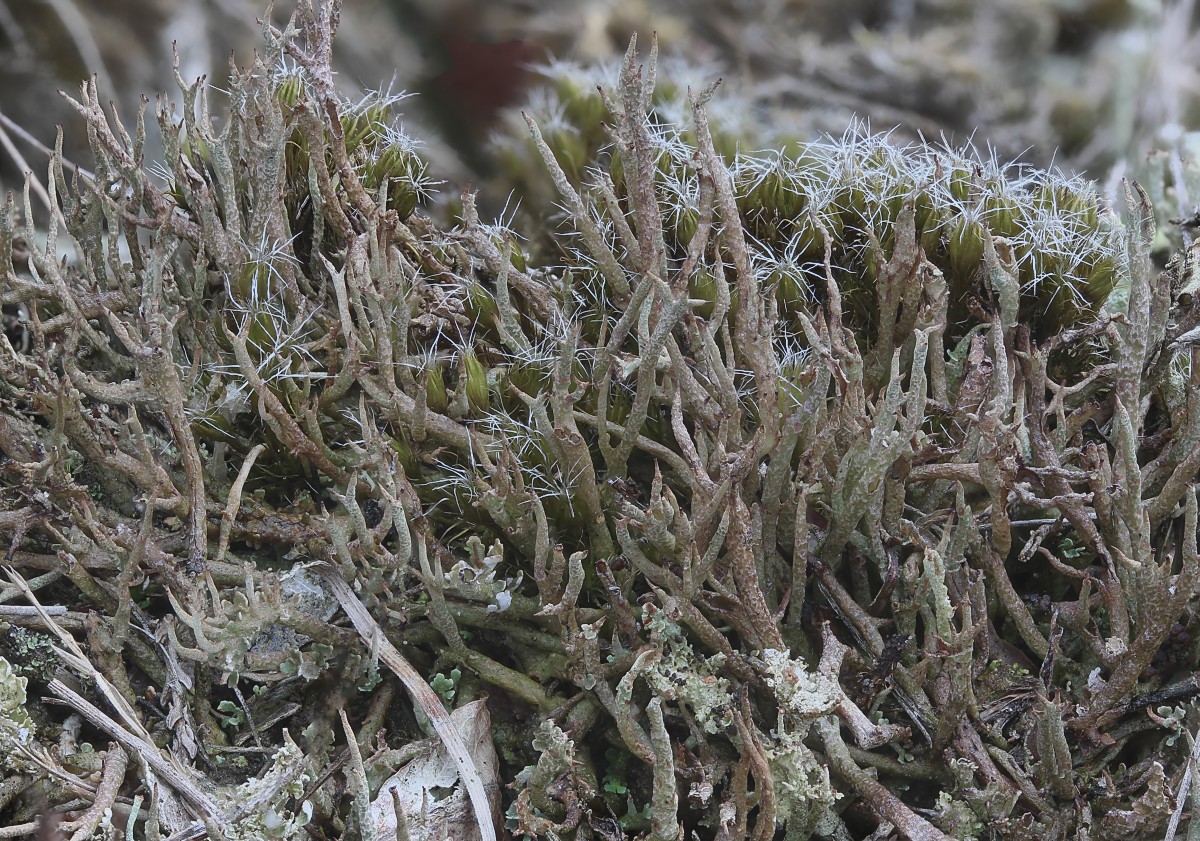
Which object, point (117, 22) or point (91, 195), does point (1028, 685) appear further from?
point (117, 22)

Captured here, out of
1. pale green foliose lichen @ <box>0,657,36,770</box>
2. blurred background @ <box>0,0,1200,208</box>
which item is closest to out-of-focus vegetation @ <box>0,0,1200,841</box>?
pale green foliose lichen @ <box>0,657,36,770</box>

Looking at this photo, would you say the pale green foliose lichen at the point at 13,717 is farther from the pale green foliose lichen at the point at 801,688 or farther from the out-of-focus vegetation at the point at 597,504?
the pale green foliose lichen at the point at 801,688

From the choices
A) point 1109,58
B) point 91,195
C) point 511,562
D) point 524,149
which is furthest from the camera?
point 1109,58

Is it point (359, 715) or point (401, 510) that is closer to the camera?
point (401, 510)

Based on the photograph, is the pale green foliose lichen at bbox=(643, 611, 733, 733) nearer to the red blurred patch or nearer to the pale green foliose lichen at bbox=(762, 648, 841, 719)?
the pale green foliose lichen at bbox=(762, 648, 841, 719)

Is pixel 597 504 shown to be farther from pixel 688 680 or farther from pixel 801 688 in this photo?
pixel 801 688

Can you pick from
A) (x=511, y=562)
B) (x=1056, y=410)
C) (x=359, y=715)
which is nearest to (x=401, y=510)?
(x=511, y=562)

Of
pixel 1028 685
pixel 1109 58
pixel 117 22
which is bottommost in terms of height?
pixel 1028 685

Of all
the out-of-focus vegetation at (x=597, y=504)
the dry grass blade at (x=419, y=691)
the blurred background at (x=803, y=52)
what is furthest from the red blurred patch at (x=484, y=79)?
the dry grass blade at (x=419, y=691)
